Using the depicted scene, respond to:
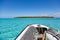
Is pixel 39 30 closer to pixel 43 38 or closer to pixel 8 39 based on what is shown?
pixel 43 38

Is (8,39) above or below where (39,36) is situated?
below

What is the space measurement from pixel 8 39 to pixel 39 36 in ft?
17.0

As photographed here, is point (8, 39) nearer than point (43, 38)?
No

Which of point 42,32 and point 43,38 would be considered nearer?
point 43,38

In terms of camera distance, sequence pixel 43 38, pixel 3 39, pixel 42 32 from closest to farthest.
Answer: pixel 43 38, pixel 42 32, pixel 3 39

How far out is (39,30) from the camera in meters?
3.68

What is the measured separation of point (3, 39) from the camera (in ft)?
27.0

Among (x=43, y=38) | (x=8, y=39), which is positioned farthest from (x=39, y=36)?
(x=8, y=39)

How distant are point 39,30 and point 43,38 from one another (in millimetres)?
363

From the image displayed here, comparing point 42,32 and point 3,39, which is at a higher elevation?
point 42,32

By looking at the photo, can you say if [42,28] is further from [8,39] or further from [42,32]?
[8,39]

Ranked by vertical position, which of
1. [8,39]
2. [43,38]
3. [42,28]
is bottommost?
[8,39]

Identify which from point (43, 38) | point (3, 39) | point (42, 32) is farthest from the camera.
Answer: point (3, 39)

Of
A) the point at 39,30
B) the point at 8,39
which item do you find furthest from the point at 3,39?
the point at 39,30
